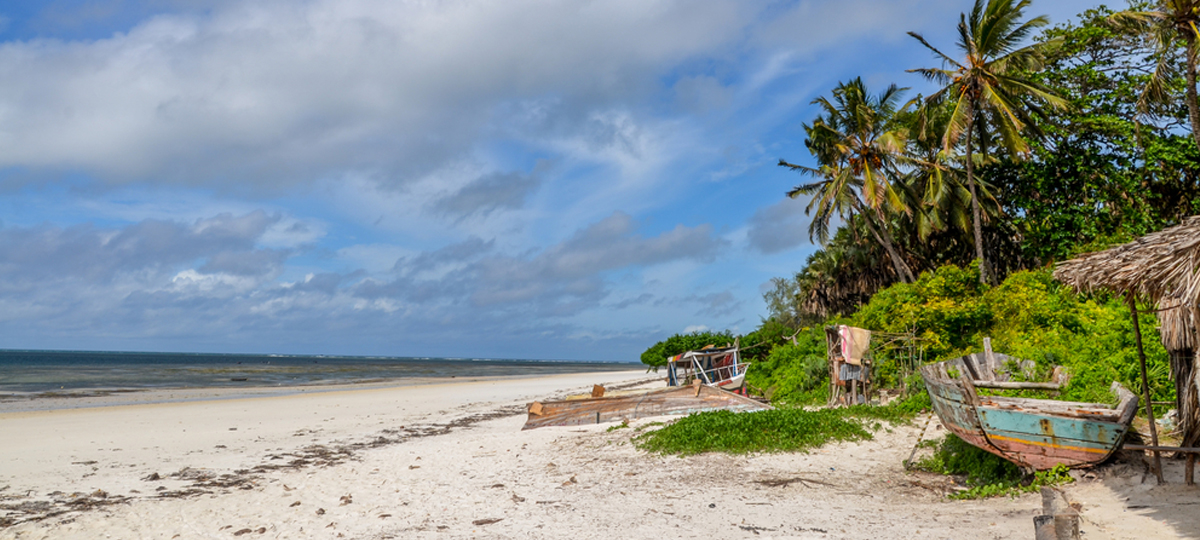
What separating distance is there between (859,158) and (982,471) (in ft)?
64.7

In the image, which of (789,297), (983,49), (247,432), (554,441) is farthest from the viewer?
(789,297)

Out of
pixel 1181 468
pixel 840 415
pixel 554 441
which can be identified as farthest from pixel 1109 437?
pixel 554 441

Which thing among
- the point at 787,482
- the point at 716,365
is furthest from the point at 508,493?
the point at 716,365

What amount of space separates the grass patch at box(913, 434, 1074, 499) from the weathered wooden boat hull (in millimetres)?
5049

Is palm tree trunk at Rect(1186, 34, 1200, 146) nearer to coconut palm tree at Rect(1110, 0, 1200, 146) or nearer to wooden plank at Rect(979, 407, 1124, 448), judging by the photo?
coconut palm tree at Rect(1110, 0, 1200, 146)

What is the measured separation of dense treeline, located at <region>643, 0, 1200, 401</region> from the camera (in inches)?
A: 526

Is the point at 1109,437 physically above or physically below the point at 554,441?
above

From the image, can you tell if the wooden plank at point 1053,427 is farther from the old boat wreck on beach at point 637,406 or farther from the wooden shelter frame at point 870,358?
the old boat wreck on beach at point 637,406

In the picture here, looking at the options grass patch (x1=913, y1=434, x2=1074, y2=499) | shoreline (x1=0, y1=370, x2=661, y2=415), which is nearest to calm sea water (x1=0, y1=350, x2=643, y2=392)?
shoreline (x1=0, y1=370, x2=661, y2=415)

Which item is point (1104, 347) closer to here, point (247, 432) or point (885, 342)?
point (885, 342)

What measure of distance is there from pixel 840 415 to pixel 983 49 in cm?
1493

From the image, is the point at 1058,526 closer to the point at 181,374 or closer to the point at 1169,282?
the point at 1169,282

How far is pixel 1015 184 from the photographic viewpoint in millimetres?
23719

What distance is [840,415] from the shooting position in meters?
10.8
